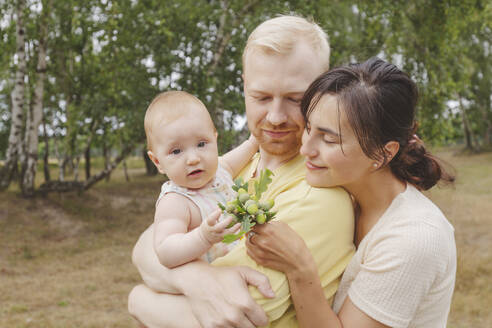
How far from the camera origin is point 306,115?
1842mm

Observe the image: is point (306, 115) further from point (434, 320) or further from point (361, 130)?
point (434, 320)

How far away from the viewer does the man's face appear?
1.93m

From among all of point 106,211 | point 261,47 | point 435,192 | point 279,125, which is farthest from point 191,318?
point 435,192

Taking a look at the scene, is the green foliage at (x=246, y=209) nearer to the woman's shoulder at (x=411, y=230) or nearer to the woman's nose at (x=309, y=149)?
the woman's nose at (x=309, y=149)

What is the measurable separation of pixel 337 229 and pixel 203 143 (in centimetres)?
70

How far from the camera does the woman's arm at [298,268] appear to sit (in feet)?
5.20

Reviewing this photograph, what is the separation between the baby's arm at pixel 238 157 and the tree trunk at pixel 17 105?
864cm

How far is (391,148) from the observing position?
5.82 ft

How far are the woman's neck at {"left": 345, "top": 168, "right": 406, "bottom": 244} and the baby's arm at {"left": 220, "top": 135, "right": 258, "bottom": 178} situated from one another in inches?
29.5

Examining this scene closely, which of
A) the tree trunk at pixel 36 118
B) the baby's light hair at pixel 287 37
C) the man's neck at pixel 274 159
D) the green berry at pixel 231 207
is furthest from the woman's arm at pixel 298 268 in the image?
the tree trunk at pixel 36 118

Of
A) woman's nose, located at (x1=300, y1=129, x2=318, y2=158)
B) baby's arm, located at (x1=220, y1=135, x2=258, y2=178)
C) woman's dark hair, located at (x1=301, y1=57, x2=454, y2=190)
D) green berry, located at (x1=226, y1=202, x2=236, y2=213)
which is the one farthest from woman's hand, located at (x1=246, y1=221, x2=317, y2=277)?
baby's arm, located at (x1=220, y1=135, x2=258, y2=178)

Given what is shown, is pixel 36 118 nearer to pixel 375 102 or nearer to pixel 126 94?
pixel 126 94

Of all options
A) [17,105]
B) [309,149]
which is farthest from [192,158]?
[17,105]

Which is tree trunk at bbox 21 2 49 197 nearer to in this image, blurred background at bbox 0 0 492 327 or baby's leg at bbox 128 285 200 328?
blurred background at bbox 0 0 492 327
